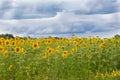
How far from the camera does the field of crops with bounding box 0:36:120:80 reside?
38.6 ft

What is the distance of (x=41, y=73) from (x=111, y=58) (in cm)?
308

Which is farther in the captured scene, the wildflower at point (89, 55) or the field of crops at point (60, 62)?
the wildflower at point (89, 55)

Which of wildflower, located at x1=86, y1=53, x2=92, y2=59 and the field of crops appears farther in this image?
wildflower, located at x1=86, y1=53, x2=92, y2=59

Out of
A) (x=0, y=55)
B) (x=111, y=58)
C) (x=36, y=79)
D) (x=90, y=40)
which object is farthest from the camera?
(x=90, y=40)

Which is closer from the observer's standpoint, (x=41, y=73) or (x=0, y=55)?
(x=41, y=73)

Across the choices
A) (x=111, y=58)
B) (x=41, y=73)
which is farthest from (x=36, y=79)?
(x=111, y=58)

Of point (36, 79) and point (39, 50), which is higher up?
point (39, 50)

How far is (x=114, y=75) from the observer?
997cm

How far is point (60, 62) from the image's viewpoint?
1266 centimetres

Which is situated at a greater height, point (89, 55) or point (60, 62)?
point (89, 55)

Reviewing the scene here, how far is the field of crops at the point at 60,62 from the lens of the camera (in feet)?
38.6

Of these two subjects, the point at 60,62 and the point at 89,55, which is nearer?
the point at 60,62

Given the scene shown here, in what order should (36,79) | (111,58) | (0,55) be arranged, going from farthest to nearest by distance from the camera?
(111,58) < (0,55) < (36,79)

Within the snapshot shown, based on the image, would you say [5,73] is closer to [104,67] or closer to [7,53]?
[7,53]
